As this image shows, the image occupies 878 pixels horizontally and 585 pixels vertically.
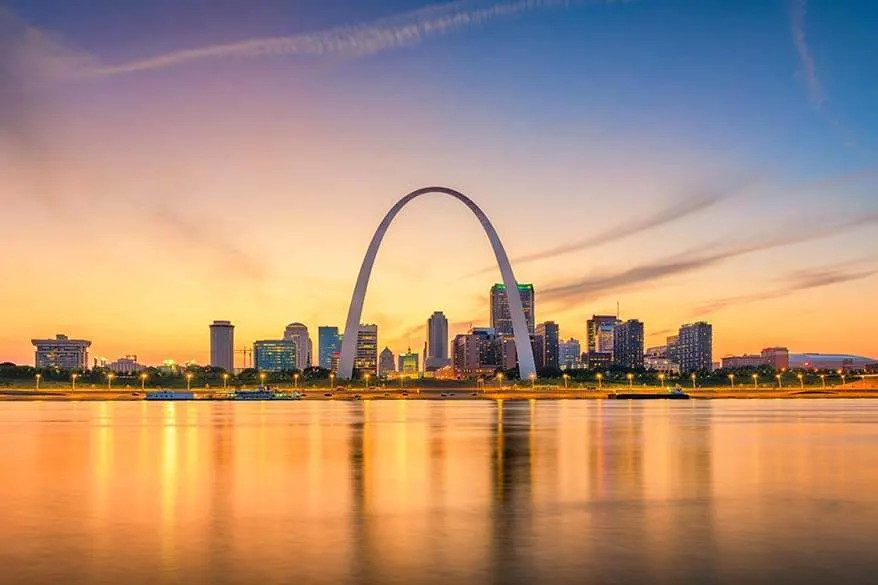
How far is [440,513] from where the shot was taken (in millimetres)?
22844

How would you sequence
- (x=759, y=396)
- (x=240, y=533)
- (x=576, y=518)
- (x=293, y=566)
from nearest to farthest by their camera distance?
(x=293, y=566) → (x=240, y=533) → (x=576, y=518) → (x=759, y=396)

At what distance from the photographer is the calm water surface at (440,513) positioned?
634 inches

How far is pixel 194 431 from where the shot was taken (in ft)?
192

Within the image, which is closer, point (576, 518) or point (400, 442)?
point (576, 518)

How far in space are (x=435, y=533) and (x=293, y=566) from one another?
171 inches

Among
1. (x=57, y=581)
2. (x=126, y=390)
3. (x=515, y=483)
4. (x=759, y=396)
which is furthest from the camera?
(x=126, y=390)

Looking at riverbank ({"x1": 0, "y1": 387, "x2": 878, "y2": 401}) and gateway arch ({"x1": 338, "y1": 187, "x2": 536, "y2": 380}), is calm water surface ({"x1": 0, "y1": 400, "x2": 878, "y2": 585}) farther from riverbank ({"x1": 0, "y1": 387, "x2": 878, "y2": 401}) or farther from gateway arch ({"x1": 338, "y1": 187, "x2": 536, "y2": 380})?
riverbank ({"x1": 0, "y1": 387, "x2": 878, "y2": 401})

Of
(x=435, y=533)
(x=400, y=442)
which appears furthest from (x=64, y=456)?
(x=435, y=533)

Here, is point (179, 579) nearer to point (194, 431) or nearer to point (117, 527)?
point (117, 527)

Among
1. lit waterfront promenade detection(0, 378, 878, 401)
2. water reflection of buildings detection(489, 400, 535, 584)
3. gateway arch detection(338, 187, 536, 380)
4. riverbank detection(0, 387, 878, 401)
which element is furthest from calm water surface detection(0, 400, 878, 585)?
lit waterfront promenade detection(0, 378, 878, 401)

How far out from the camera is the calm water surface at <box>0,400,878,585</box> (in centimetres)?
1609

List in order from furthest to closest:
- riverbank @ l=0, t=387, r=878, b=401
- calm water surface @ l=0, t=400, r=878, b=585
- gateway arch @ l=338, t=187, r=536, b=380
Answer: riverbank @ l=0, t=387, r=878, b=401 → gateway arch @ l=338, t=187, r=536, b=380 → calm water surface @ l=0, t=400, r=878, b=585

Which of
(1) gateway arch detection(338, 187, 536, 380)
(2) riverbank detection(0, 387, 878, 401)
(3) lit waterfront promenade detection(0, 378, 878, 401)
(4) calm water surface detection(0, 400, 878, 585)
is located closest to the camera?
(4) calm water surface detection(0, 400, 878, 585)

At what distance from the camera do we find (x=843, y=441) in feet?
156
